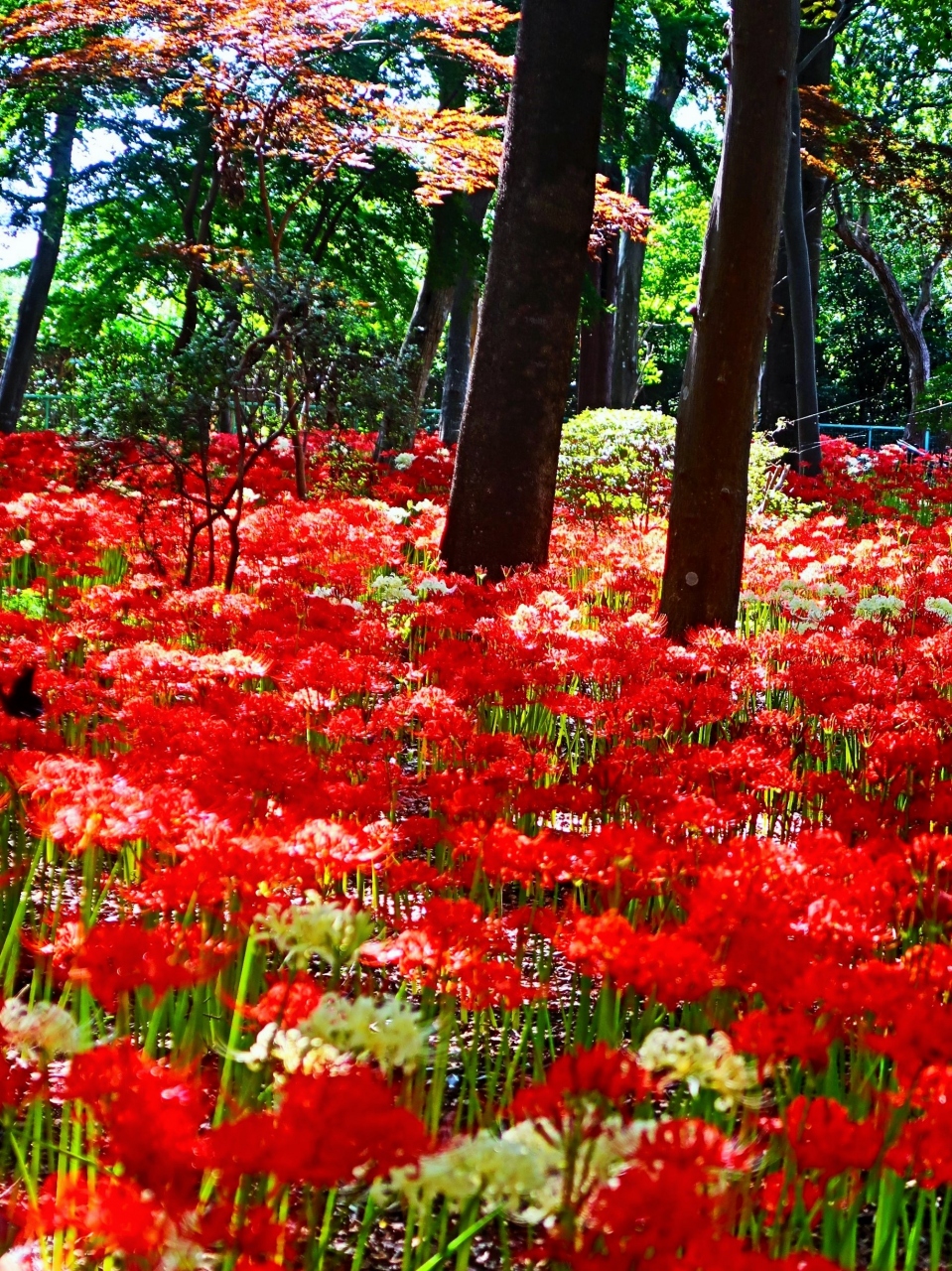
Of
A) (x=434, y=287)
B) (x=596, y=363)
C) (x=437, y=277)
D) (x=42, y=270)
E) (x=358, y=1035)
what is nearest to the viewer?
(x=358, y=1035)

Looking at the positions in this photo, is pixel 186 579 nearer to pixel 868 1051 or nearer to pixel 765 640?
pixel 765 640

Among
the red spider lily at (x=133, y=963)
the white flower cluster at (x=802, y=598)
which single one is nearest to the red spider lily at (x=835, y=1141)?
the red spider lily at (x=133, y=963)

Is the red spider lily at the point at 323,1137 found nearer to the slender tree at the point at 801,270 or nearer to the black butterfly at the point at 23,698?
the black butterfly at the point at 23,698

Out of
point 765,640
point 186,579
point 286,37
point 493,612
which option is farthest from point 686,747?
point 286,37

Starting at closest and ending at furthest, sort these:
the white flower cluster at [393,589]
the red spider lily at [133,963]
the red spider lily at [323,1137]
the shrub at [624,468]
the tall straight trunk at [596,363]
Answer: the red spider lily at [323,1137]
the red spider lily at [133,963]
the white flower cluster at [393,589]
the shrub at [624,468]
the tall straight trunk at [596,363]

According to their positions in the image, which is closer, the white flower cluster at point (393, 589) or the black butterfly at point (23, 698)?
the black butterfly at point (23, 698)

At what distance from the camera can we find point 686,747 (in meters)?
3.65

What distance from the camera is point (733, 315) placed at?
5.70 meters

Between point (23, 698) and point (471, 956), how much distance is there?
Result: 2.83 m

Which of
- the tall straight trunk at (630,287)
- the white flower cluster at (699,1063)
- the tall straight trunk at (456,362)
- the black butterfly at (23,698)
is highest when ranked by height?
the tall straight trunk at (630,287)

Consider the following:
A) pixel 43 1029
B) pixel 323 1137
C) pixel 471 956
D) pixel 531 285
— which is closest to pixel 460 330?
pixel 531 285

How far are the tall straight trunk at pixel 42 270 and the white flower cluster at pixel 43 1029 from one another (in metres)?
16.3

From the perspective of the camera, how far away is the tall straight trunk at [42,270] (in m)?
16.1

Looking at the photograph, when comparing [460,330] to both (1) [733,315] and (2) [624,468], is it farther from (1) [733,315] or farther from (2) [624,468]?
(1) [733,315]
